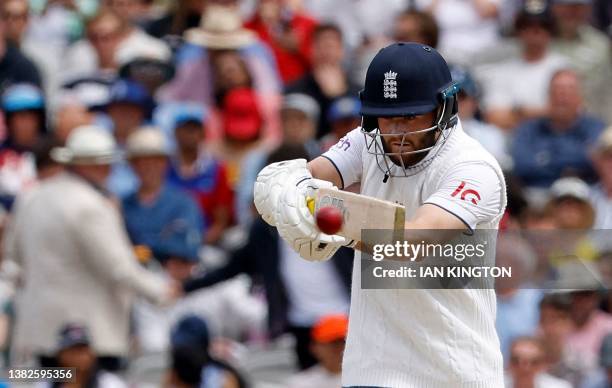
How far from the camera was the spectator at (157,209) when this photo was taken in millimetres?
10602

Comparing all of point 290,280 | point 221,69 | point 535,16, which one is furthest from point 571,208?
point 221,69

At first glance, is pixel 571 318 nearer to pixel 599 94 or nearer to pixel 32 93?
pixel 599 94

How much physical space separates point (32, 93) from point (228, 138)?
58.4 inches

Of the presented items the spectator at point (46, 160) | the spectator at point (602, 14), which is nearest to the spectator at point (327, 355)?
the spectator at point (46, 160)

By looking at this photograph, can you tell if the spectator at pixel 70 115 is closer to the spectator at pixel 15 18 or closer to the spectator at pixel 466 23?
the spectator at pixel 15 18

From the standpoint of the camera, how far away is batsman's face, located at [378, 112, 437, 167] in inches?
230

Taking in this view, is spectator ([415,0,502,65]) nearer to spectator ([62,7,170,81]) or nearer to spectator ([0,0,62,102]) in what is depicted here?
spectator ([62,7,170,81])

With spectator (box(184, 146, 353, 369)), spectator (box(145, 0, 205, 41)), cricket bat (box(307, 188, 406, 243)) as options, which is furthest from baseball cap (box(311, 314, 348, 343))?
spectator (box(145, 0, 205, 41))

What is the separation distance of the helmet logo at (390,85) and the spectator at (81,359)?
372 cm

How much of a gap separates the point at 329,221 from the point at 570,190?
5.55 meters

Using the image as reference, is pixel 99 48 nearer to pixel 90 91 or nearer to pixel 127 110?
pixel 90 91

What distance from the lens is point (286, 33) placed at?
1309 cm

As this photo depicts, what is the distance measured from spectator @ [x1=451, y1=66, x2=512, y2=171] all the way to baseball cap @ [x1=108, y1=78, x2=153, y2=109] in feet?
7.70

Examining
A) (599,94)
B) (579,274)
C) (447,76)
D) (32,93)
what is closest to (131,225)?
(32,93)
